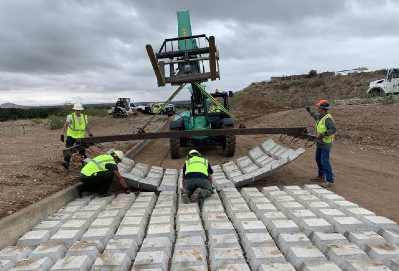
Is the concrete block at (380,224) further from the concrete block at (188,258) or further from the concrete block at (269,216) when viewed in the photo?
the concrete block at (188,258)

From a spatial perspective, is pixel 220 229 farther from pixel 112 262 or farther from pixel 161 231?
pixel 112 262

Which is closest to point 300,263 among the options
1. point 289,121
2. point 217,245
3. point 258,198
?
point 217,245

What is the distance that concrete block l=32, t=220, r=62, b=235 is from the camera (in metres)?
4.50

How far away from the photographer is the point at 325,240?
3869 millimetres

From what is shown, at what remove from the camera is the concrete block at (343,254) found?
11.4 ft

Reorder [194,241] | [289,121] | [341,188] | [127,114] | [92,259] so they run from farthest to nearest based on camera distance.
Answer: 1. [127,114]
2. [289,121]
3. [341,188]
4. [194,241]
5. [92,259]

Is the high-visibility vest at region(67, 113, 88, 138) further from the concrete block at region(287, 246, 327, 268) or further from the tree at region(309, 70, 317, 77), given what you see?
the tree at region(309, 70, 317, 77)

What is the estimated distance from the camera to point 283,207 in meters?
5.09

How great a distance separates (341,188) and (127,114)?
30357 mm

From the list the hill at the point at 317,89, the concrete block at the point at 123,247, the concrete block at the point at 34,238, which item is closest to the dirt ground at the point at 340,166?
the concrete block at the point at 34,238

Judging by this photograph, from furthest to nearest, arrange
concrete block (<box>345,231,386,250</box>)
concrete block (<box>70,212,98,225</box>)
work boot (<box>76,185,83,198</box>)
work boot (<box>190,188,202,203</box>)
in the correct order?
1. work boot (<box>76,185,83,198</box>)
2. work boot (<box>190,188,202,203</box>)
3. concrete block (<box>70,212,98,225</box>)
4. concrete block (<box>345,231,386,250</box>)

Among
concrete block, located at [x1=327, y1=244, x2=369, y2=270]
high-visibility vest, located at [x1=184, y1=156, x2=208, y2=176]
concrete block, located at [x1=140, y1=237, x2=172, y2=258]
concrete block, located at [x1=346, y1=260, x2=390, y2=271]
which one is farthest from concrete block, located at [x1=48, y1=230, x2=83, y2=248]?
concrete block, located at [x1=346, y1=260, x2=390, y2=271]

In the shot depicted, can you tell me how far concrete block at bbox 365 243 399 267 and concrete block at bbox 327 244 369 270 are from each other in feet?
0.35

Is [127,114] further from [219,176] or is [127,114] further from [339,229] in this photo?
[339,229]
